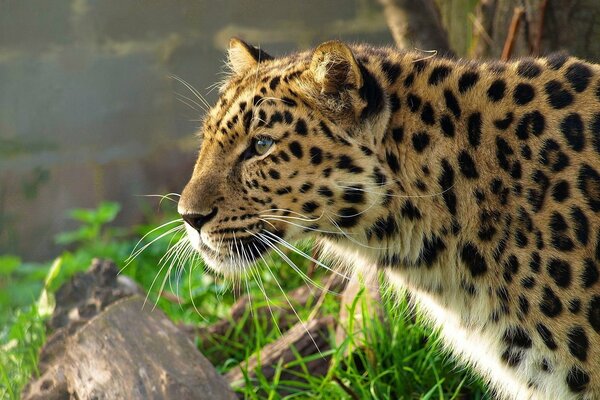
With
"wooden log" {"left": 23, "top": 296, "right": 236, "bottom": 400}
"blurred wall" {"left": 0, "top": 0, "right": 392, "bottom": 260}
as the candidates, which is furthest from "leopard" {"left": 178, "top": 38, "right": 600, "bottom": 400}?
"blurred wall" {"left": 0, "top": 0, "right": 392, "bottom": 260}

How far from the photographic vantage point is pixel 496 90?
15.5 feet

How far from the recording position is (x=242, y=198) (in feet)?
15.6

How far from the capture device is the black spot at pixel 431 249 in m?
4.79

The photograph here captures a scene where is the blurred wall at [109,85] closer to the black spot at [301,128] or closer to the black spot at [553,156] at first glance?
the black spot at [301,128]

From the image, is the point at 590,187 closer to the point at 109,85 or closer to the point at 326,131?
the point at 326,131

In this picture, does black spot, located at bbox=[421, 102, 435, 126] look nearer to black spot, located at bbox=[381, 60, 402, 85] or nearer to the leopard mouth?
black spot, located at bbox=[381, 60, 402, 85]

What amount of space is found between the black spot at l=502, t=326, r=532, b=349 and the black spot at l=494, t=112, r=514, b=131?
0.99 metres

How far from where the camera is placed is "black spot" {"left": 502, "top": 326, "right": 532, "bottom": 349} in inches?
183

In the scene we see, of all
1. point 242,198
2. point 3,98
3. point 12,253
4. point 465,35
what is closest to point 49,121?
point 3,98

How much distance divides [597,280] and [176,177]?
24.4 feet

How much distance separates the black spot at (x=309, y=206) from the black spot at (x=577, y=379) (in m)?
1.46

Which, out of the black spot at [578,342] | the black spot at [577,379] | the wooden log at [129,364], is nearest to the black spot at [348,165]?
the black spot at [578,342]

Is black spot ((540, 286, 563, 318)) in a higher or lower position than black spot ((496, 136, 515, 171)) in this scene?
lower

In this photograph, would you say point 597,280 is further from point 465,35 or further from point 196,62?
point 196,62
